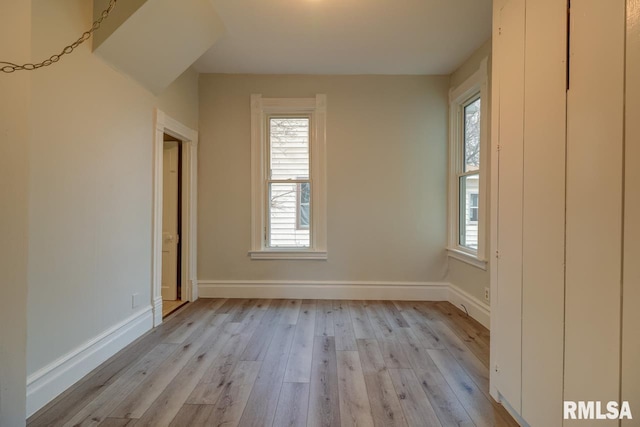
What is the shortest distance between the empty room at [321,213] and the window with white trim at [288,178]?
28 millimetres

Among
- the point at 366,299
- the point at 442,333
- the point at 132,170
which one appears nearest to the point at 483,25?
the point at 442,333

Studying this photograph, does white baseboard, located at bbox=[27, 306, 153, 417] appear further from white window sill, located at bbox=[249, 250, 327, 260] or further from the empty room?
white window sill, located at bbox=[249, 250, 327, 260]

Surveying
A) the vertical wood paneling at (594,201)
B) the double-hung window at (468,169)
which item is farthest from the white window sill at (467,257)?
the vertical wood paneling at (594,201)

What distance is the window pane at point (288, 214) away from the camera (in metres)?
3.82

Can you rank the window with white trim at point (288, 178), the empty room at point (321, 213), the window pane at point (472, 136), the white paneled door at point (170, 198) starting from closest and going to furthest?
the empty room at point (321, 213), the window pane at point (472, 136), the white paneled door at point (170, 198), the window with white trim at point (288, 178)

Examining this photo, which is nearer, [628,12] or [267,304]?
[628,12]

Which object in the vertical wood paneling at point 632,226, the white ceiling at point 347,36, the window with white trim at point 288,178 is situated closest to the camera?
the vertical wood paneling at point 632,226

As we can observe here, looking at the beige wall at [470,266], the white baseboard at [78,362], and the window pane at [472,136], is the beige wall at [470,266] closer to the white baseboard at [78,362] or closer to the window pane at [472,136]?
the window pane at [472,136]

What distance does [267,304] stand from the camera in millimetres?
3557

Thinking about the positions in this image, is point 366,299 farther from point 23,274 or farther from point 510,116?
point 23,274

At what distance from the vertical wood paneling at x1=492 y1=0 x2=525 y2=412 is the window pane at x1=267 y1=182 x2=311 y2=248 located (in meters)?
2.42

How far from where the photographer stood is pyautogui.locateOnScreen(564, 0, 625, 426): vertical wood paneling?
1027 mm

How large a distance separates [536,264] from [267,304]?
112 inches

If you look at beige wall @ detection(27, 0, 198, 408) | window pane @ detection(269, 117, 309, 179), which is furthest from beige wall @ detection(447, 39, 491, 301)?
beige wall @ detection(27, 0, 198, 408)
